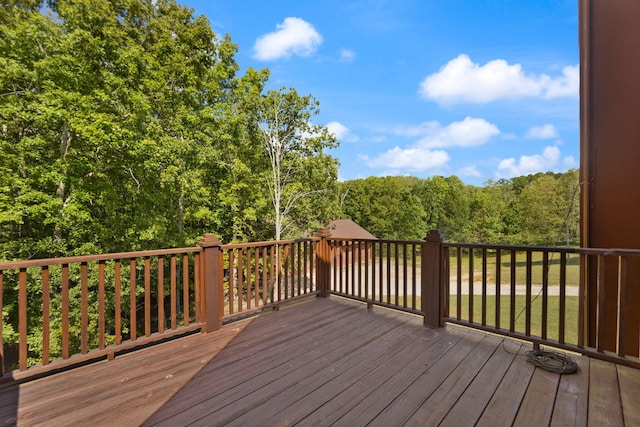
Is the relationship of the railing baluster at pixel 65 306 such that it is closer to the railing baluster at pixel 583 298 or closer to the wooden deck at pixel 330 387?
the wooden deck at pixel 330 387

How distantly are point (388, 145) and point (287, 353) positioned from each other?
30.8 meters

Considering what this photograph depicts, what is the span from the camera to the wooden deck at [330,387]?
166 centimetres

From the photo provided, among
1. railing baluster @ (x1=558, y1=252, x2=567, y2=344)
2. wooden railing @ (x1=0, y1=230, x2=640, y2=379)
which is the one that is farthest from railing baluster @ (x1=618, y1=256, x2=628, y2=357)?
railing baluster @ (x1=558, y1=252, x2=567, y2=344)

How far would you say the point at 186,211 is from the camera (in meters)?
12.1

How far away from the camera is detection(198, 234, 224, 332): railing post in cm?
292

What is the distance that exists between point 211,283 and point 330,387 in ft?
5.34

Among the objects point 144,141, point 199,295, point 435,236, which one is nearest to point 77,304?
point 144,141

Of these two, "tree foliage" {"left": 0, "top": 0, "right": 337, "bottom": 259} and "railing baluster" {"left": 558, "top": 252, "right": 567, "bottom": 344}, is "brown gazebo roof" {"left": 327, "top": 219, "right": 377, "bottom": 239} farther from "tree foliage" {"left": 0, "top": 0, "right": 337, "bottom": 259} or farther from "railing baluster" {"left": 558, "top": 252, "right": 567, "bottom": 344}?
"railing baluster" {"left": 558, "top": 252, "right": 567, "bottom": 344}

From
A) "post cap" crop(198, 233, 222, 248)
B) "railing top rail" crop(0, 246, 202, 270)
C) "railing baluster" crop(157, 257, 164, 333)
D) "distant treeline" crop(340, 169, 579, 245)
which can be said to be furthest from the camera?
"distant treeline" crop(340, 169, 579, 245)

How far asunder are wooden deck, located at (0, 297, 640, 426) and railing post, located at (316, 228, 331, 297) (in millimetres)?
1376

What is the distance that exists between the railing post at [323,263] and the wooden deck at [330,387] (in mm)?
1376

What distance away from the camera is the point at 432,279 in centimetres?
300

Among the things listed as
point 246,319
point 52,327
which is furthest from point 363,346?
point 52,327

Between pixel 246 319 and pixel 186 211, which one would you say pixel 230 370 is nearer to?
pixel 246 319
